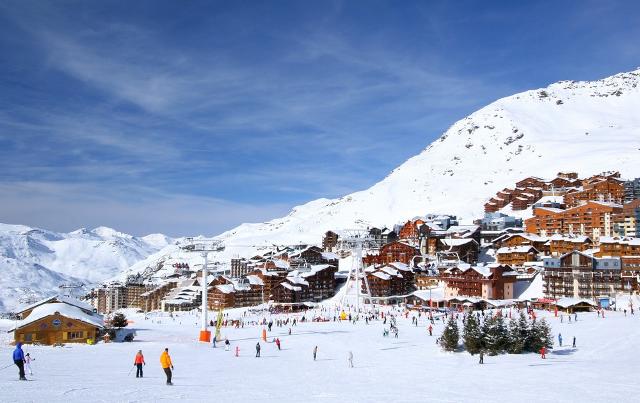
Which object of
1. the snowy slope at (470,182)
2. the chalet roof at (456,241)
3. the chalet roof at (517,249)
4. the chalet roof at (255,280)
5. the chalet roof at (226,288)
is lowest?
the chalet roof at (226,288)

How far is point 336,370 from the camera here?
28.4 m

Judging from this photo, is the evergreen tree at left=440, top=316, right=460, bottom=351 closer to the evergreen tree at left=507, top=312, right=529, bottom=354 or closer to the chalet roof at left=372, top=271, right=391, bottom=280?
the evergreen tree at left=507, top=312, right=529, bottom=354

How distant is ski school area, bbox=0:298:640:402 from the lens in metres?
18.8

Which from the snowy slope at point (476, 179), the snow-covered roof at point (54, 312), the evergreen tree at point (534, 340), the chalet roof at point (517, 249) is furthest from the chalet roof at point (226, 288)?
the snowy slope at point (476, 179)

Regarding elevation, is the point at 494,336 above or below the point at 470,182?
below

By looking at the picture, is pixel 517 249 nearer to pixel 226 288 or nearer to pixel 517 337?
pixel 226 288

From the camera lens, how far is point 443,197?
168125mm

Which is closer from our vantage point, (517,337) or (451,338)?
(451,338)

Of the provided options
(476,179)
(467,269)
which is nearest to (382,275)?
(467,269)

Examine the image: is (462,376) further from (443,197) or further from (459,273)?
(443,197)

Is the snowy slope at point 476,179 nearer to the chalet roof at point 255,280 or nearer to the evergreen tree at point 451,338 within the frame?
the chalet roof at point 255,280

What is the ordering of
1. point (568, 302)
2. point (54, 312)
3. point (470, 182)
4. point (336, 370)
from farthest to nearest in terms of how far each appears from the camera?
point (470, 182)
point (568, 302)
point (54, 312)
point (336, 370)

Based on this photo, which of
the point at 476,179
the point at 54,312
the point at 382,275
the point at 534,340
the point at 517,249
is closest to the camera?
the point at 534,340

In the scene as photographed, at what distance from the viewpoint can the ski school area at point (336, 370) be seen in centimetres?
1877
